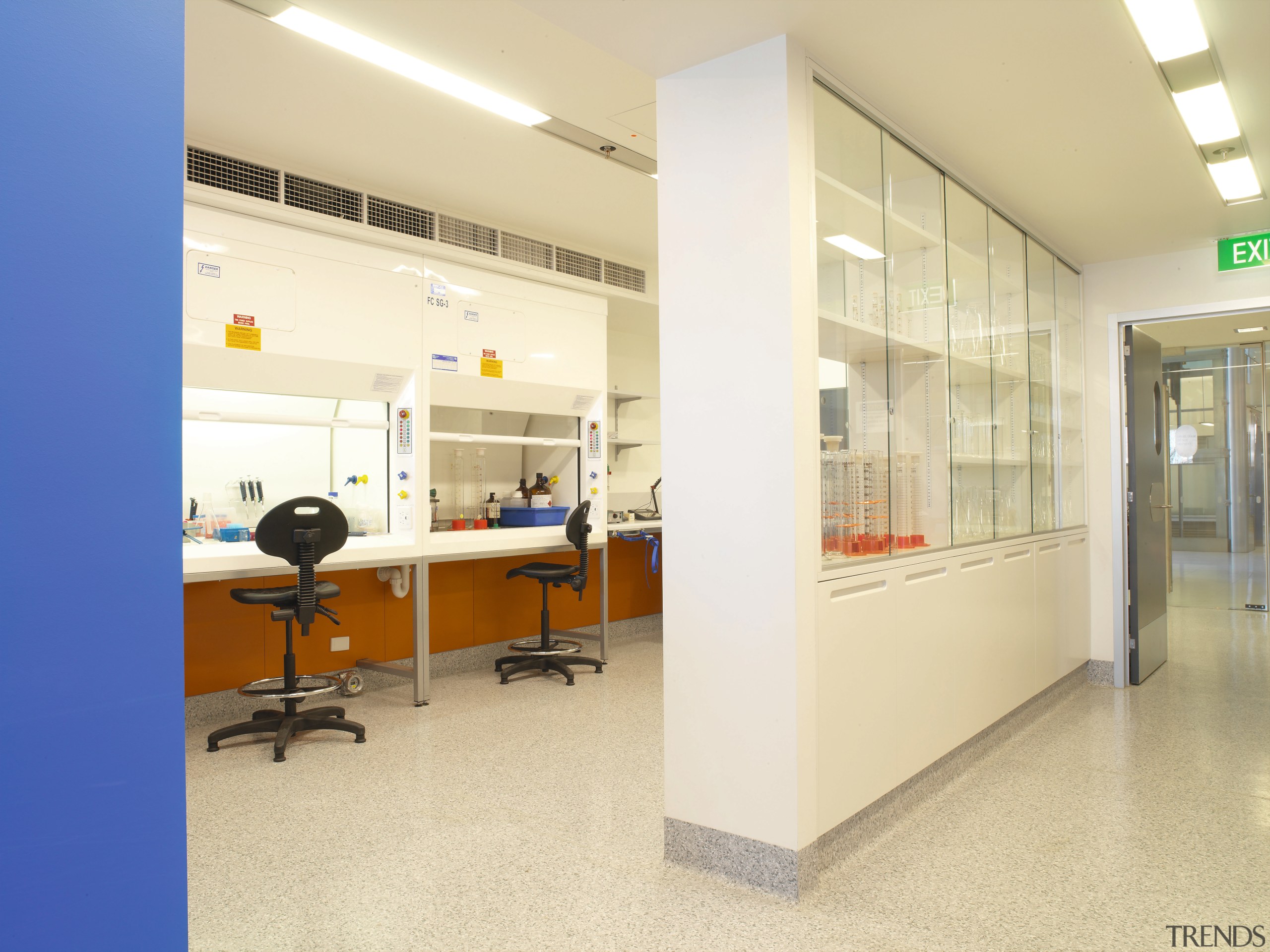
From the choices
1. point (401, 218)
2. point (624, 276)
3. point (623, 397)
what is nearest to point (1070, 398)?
point (624, 276)

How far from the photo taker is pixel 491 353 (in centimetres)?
476

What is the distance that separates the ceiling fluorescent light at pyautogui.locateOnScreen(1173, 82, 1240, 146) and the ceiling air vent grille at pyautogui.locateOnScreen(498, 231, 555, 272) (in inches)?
130

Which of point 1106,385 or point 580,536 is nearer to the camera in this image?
point 1106,385

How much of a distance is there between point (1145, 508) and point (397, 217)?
4.62 m

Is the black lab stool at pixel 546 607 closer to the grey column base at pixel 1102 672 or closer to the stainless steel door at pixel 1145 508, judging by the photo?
the grey column base at pixel 1102 672

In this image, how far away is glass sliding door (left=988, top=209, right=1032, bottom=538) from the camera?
382 centimetres

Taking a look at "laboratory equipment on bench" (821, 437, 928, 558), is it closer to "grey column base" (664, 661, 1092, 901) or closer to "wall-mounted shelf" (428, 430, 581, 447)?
"grey column base" (664, 661, 1092, 901)

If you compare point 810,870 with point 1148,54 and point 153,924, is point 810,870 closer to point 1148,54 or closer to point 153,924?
point 153,924

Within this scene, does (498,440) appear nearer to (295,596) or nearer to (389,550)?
(389,550)

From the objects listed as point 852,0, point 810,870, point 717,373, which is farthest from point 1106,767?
point 852,0

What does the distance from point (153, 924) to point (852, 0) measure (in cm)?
250

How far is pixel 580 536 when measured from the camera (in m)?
5.00

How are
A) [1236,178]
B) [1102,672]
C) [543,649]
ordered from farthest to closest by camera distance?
[543,649], [1102,672], [1236,178]

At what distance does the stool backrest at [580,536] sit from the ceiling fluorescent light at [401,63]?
2.30 meters
